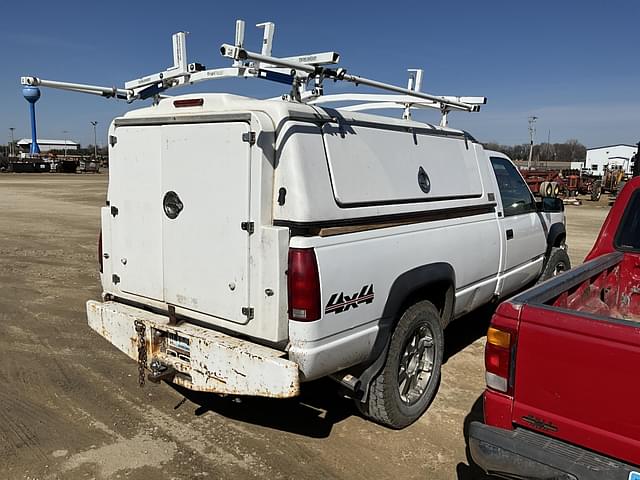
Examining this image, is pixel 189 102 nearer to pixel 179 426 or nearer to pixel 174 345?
pixel 174 345

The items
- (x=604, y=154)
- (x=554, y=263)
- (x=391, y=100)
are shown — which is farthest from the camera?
(x=604, y=154)

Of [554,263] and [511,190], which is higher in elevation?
[511,190]

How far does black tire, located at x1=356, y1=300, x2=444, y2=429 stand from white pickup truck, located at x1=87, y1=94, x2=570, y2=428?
1 centimetres

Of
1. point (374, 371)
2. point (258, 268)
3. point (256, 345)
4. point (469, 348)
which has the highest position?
point (258, 268)

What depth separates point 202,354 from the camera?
3.29 metres

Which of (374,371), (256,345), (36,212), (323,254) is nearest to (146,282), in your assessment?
(256,345)

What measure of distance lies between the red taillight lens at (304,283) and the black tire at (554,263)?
4158 millimetres

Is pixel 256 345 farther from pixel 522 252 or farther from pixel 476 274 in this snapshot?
pixel 522 252

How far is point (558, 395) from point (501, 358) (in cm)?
28

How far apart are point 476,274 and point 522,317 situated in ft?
7.49

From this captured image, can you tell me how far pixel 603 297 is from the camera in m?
3.67

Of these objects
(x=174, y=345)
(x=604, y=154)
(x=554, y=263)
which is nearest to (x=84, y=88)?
(x=174, y=345)

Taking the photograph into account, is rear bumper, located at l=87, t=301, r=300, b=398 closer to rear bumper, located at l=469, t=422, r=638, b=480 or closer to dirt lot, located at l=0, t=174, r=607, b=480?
dirt lot, located at l=0, t=174, r=607, b=480

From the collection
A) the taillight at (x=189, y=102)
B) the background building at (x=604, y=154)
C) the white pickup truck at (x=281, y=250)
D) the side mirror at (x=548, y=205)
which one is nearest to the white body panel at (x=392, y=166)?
the white pickup truck at (x=281, y=250)
